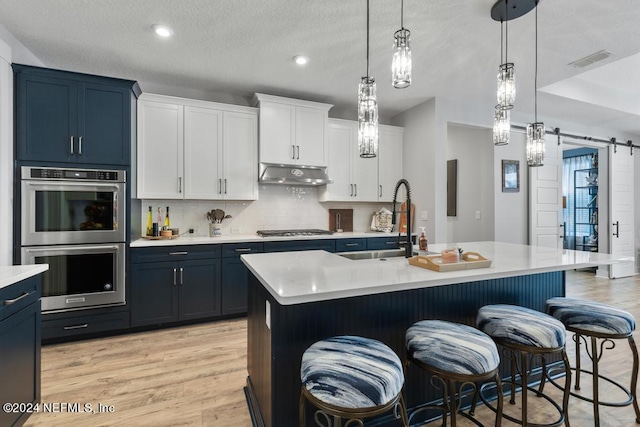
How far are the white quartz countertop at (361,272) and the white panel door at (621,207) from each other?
5.10m

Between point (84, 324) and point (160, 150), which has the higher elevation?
point (160, 150)

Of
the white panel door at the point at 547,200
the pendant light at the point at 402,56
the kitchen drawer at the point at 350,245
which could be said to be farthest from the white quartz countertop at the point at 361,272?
the white panel door at the point at 547,200

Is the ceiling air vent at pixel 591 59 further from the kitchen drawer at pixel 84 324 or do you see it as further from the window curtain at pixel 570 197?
the kitchen drawer at pixel 84 324

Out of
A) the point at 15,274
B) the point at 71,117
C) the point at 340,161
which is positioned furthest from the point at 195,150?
the point at 15,274

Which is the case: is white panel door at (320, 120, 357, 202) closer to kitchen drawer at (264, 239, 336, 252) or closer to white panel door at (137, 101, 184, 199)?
kitchen drawer at (264, 239, 336, 252)

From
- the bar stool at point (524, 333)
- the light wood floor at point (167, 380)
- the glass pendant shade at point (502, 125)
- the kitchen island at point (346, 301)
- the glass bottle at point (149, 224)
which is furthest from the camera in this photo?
the glass bottle at point (149, 224)

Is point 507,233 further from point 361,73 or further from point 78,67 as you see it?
point 78,67

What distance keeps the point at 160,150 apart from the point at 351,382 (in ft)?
11.0

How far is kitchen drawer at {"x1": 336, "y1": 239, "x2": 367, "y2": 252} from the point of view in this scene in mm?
3999

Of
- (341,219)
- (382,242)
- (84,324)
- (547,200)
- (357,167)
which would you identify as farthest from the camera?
(547,200)

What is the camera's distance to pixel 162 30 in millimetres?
2619

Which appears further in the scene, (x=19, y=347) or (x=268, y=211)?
(x=268, y=211)

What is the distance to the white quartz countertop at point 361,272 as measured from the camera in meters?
1.30

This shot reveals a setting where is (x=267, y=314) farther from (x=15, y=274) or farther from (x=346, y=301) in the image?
(x=15, y=274)
